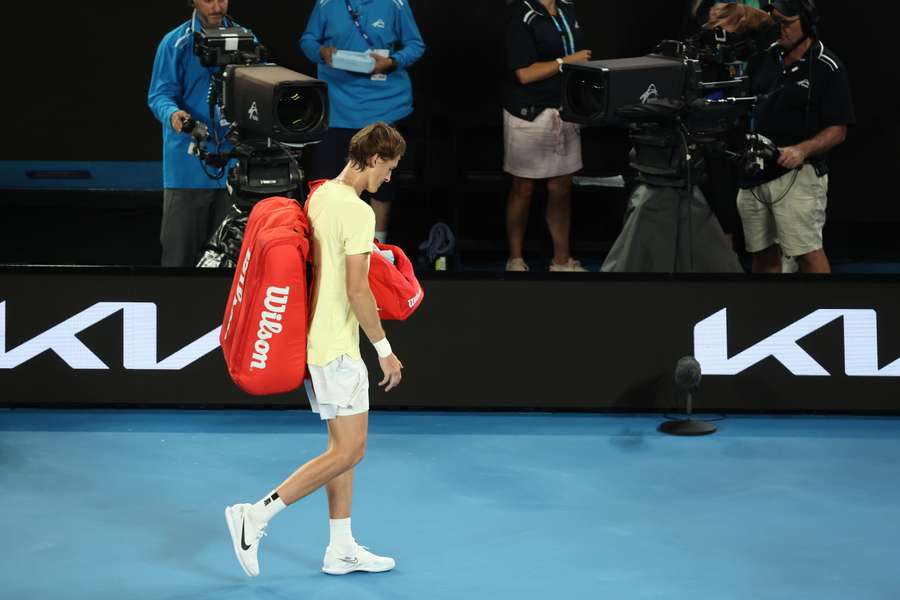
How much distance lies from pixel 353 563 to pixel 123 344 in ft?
8.22

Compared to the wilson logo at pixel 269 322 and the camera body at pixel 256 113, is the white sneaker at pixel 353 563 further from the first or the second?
the camera body at pixel 256 113

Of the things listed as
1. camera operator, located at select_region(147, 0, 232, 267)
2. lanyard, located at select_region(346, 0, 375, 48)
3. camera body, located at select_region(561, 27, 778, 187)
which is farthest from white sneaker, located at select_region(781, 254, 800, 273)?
camera operator, located at select_region(147, 0, 232, 267)

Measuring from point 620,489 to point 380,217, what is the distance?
11.3 ft

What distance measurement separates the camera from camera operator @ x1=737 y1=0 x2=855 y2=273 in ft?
25.3

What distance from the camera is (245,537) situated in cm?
502

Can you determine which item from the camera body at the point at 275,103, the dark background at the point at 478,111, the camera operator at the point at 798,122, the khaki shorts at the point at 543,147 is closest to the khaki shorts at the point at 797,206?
the camera operator at the point at 798,122

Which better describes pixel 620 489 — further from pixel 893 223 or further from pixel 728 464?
pixel 893 223

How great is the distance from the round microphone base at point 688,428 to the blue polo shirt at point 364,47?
9.37ft

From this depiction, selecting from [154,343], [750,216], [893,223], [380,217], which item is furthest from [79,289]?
[893,223]

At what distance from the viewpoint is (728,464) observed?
21.3ft

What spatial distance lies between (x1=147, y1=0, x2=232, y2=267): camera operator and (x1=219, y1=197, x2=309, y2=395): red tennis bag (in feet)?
9.31

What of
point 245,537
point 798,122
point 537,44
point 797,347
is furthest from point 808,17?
point 245,537

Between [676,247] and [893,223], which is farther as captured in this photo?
[893,223]

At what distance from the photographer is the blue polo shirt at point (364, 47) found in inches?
342
